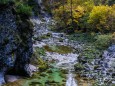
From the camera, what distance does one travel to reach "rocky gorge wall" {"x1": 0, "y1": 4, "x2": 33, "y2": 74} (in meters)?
30.8

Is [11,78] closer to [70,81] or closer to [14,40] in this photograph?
[14,40]

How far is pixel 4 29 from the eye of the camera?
30.8 meters

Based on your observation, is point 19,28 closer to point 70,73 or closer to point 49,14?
point 70,73

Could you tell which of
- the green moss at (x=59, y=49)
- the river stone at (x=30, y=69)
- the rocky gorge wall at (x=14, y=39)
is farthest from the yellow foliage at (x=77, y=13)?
the rocky gorge wall at (x=14, y=39)

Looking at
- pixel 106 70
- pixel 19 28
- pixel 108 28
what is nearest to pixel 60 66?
pixel 106 70

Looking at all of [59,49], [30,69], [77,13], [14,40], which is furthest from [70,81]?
[77,13]

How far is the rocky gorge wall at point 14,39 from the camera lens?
30761mm

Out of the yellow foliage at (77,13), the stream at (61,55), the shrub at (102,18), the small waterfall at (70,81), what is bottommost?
the small waterfall at (70,81)

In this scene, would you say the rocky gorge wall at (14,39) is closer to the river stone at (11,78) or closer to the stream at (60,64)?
the river stone at (11,78)

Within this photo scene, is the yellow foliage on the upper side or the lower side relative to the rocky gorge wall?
upper

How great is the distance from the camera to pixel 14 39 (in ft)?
104

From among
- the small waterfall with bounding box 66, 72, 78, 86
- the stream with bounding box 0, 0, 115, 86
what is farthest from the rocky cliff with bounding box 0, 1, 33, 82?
the small waterfall with bounding box 66, 72, 78, 86

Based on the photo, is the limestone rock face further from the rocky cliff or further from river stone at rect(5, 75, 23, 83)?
river stone at rect(5, 75, 23, 83)

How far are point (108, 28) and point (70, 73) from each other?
29.1 m
